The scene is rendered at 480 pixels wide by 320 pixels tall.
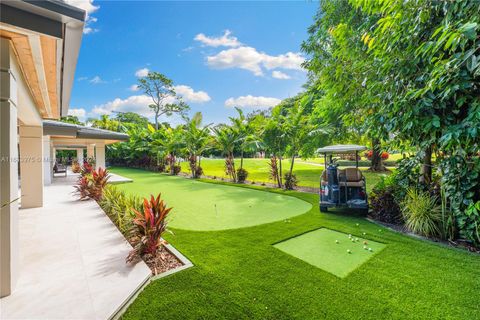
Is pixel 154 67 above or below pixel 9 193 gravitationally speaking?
above

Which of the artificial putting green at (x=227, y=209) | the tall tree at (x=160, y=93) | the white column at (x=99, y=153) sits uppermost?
the tall tree at (x=160, y=93)

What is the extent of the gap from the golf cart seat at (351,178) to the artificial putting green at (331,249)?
6.08ft

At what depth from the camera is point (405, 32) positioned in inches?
165

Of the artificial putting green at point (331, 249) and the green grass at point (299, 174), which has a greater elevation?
the green grass at point (299, 174)

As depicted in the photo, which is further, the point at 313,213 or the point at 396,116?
the point at 313,213

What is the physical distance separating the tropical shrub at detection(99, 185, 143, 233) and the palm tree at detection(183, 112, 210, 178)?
9325 millimetres

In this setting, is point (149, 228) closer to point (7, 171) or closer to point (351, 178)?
point (7, 171)

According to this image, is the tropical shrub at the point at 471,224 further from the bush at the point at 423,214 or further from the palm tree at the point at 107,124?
the palm tree at the point at 107,124

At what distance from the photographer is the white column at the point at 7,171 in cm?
266

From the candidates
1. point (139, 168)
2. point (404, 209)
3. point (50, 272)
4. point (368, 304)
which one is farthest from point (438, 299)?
point (139, 168)

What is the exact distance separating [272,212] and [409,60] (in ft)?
17.0

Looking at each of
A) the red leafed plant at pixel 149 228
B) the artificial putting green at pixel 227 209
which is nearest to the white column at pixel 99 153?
the artificial putting green at pixel 227 209

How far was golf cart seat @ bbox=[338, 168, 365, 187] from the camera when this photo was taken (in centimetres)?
653

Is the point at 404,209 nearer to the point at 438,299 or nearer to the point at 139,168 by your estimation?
the point at 438,299
